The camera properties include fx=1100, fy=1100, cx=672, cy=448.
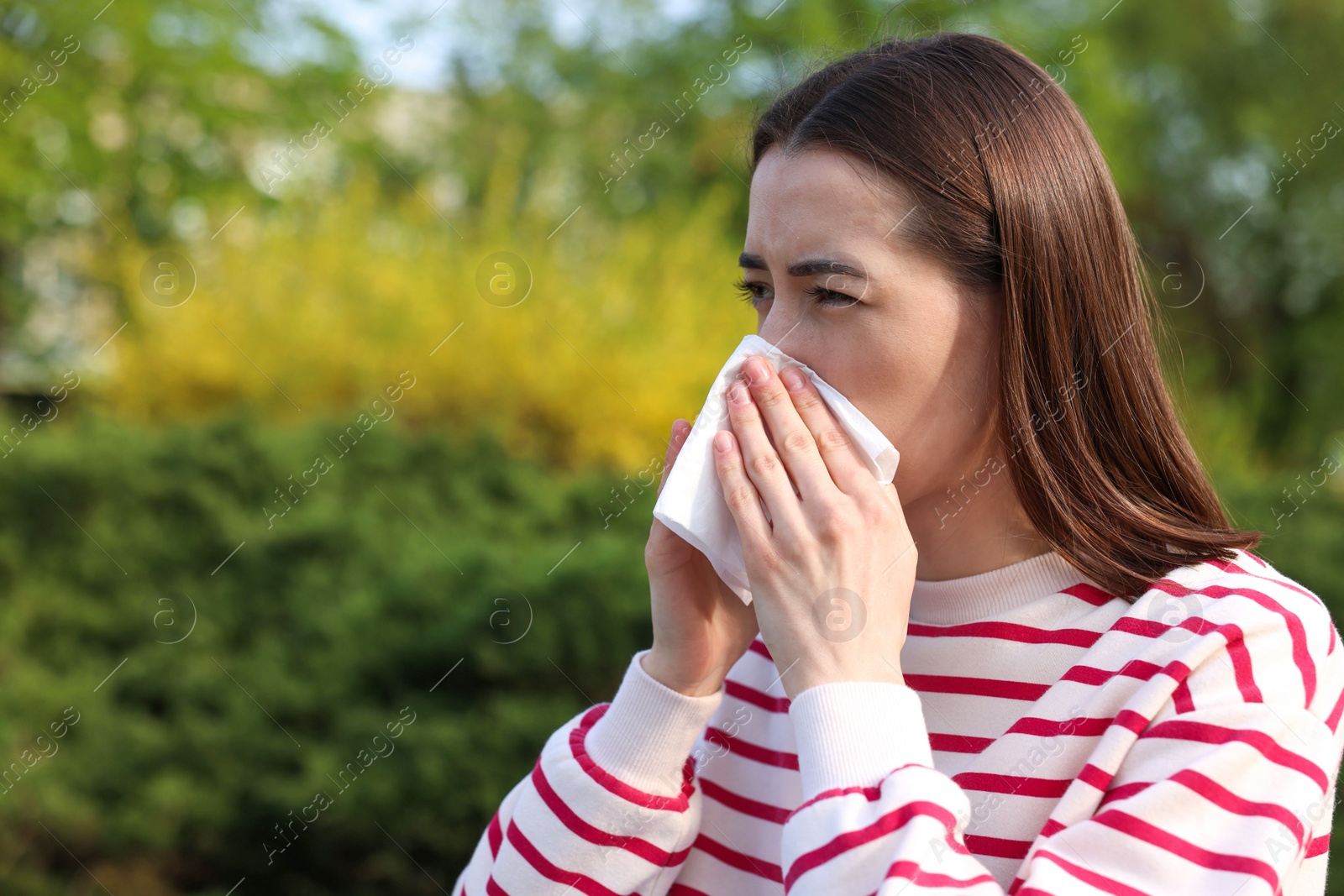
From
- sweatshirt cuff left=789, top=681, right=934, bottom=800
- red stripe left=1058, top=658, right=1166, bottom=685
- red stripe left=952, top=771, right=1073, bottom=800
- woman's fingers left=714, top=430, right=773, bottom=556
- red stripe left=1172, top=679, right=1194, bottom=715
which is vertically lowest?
red stripe left=952, top=771, right=1073, bottom=800

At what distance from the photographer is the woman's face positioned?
A: 5.46 ft

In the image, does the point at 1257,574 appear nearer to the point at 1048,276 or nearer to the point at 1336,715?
the point at 1336,715

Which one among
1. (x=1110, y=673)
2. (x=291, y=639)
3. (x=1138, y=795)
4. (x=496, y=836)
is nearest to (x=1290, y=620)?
(x=1110, y=673)

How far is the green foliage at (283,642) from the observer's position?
11.7ft

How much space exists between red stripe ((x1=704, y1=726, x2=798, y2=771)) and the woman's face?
0.49 m

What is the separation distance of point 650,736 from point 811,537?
0.49 metres

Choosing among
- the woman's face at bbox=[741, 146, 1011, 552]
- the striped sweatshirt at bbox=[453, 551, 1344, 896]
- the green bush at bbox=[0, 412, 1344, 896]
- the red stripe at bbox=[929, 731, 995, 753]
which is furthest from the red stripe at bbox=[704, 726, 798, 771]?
the green bush at bbox=[0, 412, 1344, 896]

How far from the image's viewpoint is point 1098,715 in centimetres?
151

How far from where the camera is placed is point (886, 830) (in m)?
1.30

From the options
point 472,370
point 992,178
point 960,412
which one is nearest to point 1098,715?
point 960,412

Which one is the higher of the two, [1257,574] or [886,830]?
[886,830]

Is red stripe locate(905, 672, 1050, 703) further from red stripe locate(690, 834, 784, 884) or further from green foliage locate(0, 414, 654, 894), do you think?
green foliage locate(0, 414, 654, 894)

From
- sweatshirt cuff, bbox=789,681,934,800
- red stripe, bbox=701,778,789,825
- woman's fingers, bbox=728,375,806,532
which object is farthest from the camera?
red stripe, bbox=701,778,789,825

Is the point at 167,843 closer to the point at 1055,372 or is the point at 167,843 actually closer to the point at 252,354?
the point at 1055,372
